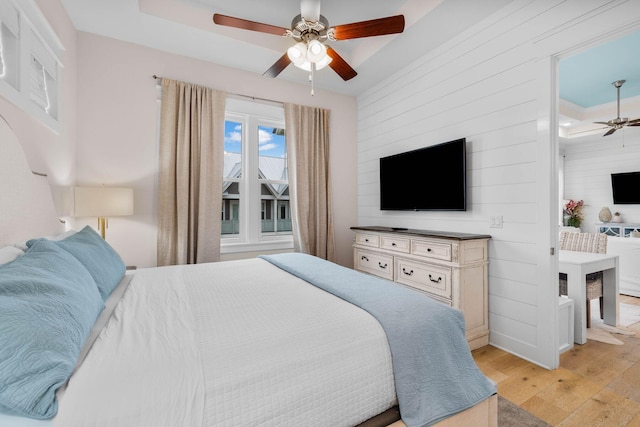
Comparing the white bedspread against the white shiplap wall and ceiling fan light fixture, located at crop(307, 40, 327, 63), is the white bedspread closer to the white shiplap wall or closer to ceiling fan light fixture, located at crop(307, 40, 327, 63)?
ceiling fan light fixture, located at crop(307, 40, 327, 63)

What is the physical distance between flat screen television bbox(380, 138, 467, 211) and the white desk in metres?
1.12

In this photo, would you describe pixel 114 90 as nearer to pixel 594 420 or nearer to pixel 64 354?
pixel 64 354

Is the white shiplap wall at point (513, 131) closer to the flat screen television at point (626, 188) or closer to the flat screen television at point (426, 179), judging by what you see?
the flat screen television at point (426, 179)

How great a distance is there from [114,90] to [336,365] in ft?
10.8

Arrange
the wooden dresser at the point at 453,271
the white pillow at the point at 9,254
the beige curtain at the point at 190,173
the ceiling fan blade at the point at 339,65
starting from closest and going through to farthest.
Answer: the white pillow at the point at 9,254 < the ceiling fan blade at the point at 339,65 < the wooden dresser at the point at 453,271 < the beige curtain at the point at 190,173

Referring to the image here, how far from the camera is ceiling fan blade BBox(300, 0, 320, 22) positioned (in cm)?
187

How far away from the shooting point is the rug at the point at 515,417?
5.17 ft

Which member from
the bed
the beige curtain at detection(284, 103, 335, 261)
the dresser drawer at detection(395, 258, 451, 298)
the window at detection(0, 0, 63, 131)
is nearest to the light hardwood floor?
the dresser drawer at detection(395, 258, 451, 298)

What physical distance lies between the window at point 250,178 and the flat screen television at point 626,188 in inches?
226

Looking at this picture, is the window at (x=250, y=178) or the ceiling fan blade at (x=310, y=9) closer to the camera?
the ceiling fan blade at (x=310, y=9)

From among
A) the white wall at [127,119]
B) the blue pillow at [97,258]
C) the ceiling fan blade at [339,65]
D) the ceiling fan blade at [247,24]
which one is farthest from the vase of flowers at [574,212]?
the blue pillow at [97,258]

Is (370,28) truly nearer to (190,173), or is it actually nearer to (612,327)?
(190,173)

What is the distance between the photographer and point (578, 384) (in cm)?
193

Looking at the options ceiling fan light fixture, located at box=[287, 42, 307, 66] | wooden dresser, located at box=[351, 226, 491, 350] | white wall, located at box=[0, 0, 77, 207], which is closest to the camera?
white wall, located at box=[0, 0, 77, 207]
